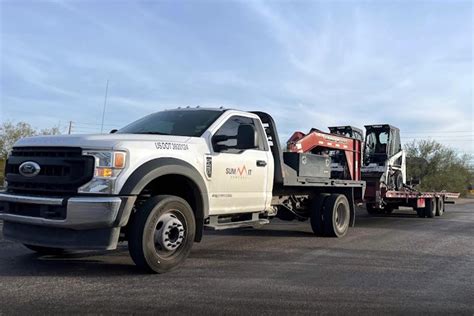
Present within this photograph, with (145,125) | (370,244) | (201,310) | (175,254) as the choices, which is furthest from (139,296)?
(370,244)

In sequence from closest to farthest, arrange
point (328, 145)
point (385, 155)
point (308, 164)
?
point (308, 164) → point (328, 145) → point (385, 155)

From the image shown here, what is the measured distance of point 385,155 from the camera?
16469mm

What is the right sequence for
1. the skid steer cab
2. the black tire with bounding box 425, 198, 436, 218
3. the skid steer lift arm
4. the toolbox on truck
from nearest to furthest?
the toolbox on truck
the skid steer lift arm
the skid steer cab
the black tire with bounding box 425, 198, 436, 218

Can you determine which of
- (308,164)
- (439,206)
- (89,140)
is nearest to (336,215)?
(308,164)

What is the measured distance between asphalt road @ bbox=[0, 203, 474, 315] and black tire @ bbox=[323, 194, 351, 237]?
3.69ft

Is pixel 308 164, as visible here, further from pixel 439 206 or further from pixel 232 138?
pixel 439 206

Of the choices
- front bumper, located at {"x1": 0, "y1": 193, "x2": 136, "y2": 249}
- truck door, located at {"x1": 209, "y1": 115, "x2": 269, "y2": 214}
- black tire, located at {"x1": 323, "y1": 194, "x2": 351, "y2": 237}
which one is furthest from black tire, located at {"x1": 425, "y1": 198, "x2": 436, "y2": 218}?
front bumper, located at {"x1": 0, "y1": 193, "x2": 136, "y2": 249}

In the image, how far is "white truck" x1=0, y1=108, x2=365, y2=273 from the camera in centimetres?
546

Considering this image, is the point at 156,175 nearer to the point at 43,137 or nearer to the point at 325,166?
the point at 43,137

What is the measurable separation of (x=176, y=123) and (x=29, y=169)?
2.22 m

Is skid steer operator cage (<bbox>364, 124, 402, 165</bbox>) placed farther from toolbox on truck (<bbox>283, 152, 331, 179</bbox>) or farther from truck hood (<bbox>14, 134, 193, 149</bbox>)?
truck hood (<bbox>14, 134, 193, 149</bbox>)

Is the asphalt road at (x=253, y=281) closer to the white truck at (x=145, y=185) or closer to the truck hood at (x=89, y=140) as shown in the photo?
the white truck at (x=145, y=185)

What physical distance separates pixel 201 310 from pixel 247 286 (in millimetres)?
1043

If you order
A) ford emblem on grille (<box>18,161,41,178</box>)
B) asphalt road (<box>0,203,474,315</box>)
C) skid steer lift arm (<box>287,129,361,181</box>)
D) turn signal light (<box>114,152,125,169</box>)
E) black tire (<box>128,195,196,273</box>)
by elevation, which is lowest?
asphalt road (<box>0,203,474,315</box>)
